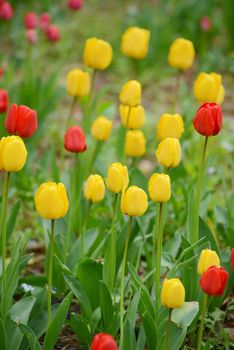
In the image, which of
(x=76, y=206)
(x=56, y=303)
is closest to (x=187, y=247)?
(x=56, y=303)

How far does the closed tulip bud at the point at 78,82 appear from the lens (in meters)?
3.00

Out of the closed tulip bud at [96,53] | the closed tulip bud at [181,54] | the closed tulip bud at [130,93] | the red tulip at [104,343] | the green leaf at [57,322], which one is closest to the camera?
the red tulip at [104,343]

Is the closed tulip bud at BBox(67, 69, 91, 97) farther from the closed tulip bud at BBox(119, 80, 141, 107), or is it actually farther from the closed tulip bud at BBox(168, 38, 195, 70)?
the closed tulip bud at BBox(119, 80, 141, 107)

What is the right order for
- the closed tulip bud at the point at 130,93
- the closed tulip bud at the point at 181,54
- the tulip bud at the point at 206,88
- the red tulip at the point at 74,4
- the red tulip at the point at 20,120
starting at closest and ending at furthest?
the red tulip at the point at 20,120
the tulip bud at the point at 206,88
the closed tulip bud at the point at 130,93
the closed tulip bud at the point at 181,54
the red tulip at the point at 74,4

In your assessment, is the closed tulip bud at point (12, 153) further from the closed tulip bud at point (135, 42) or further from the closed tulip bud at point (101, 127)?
the closed tulip bud at point (135, 42)

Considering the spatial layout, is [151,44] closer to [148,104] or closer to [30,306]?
[148,104]

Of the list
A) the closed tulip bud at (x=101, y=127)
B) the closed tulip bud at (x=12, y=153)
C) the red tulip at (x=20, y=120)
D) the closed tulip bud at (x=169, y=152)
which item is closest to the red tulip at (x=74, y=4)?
the closed tulip bud at (x=101, y=127)

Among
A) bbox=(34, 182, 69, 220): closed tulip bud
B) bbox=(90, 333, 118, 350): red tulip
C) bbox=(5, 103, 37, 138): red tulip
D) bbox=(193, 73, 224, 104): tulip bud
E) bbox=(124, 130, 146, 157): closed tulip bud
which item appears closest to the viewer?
bbox=(90, 333, 118, 350): red tulip

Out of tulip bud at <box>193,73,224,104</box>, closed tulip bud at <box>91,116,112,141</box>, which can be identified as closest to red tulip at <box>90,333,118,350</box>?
tulip bud at <box>193,73,224,104</box>

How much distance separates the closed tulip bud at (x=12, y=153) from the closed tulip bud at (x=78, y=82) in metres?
1.09

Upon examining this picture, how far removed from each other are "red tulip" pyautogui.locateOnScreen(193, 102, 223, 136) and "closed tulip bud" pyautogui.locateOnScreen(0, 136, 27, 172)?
49cm

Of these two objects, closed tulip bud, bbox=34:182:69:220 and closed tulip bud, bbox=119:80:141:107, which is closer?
closed tulip bud, bbox=34:182:69:220

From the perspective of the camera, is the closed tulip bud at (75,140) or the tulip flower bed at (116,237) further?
the closed tulip bud at (75,140)

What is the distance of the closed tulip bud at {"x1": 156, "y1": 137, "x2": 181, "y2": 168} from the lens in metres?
2.09
